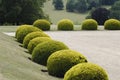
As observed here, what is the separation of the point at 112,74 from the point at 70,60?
76.1 inches

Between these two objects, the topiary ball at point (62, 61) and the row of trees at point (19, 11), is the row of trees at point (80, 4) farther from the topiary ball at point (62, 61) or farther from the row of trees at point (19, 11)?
the topiary ball at point (62, 61)

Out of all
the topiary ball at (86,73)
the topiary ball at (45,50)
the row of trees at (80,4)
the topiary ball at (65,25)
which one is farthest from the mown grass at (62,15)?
the topiary ball at (86,73)

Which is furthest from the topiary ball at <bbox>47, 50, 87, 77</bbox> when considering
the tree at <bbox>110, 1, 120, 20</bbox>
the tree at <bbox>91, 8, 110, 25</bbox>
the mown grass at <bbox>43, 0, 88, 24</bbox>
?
the mown grass at <bbox>43, 0, 88, 24</bbox>

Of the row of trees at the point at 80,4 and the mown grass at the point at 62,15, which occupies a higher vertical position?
the row of trees at the point at 80,4

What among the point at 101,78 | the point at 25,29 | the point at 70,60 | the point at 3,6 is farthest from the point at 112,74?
the point at 3,6

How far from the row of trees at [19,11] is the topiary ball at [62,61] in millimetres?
39904

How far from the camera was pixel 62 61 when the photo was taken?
12570mm

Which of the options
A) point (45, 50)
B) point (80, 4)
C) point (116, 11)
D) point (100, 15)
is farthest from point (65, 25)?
point (80, 4)

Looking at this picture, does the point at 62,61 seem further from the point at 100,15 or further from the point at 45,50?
the point at 100,15

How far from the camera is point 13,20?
5347 cm

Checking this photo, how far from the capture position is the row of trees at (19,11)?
5241 centimetres

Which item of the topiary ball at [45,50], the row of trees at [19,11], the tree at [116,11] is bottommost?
the tree at [116,11]

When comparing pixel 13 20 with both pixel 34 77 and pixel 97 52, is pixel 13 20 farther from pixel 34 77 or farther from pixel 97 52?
pixel 34 77

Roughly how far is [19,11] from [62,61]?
40362 millimetres
